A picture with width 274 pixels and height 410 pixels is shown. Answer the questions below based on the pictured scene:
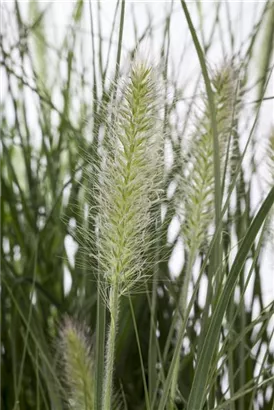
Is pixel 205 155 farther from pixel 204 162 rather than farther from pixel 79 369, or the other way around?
pixel 79 369

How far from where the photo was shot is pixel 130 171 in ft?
1.49

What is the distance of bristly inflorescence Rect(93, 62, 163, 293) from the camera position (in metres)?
0.45

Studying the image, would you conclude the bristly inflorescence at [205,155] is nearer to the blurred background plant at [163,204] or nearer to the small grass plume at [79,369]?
the blurred background plant at [163,204]

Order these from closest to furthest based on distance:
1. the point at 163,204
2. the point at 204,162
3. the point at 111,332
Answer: the point at 111,332
the point at 204,162
the point at 163,204

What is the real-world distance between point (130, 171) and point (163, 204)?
24 centimetres

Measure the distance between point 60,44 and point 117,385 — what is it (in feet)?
1.33

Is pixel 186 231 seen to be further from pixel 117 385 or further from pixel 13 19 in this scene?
pixel 13 19

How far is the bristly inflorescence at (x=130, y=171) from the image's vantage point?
0.45 metres

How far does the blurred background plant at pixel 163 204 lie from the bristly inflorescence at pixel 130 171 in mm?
40

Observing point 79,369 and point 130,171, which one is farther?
point 79,369

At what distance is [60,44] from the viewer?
97cm

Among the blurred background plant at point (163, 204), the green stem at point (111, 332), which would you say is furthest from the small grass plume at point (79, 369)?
the green stem at point (111, 332)

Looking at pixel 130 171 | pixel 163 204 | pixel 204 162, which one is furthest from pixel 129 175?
pixel 163 204

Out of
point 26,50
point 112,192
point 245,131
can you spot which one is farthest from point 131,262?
point 26,50
